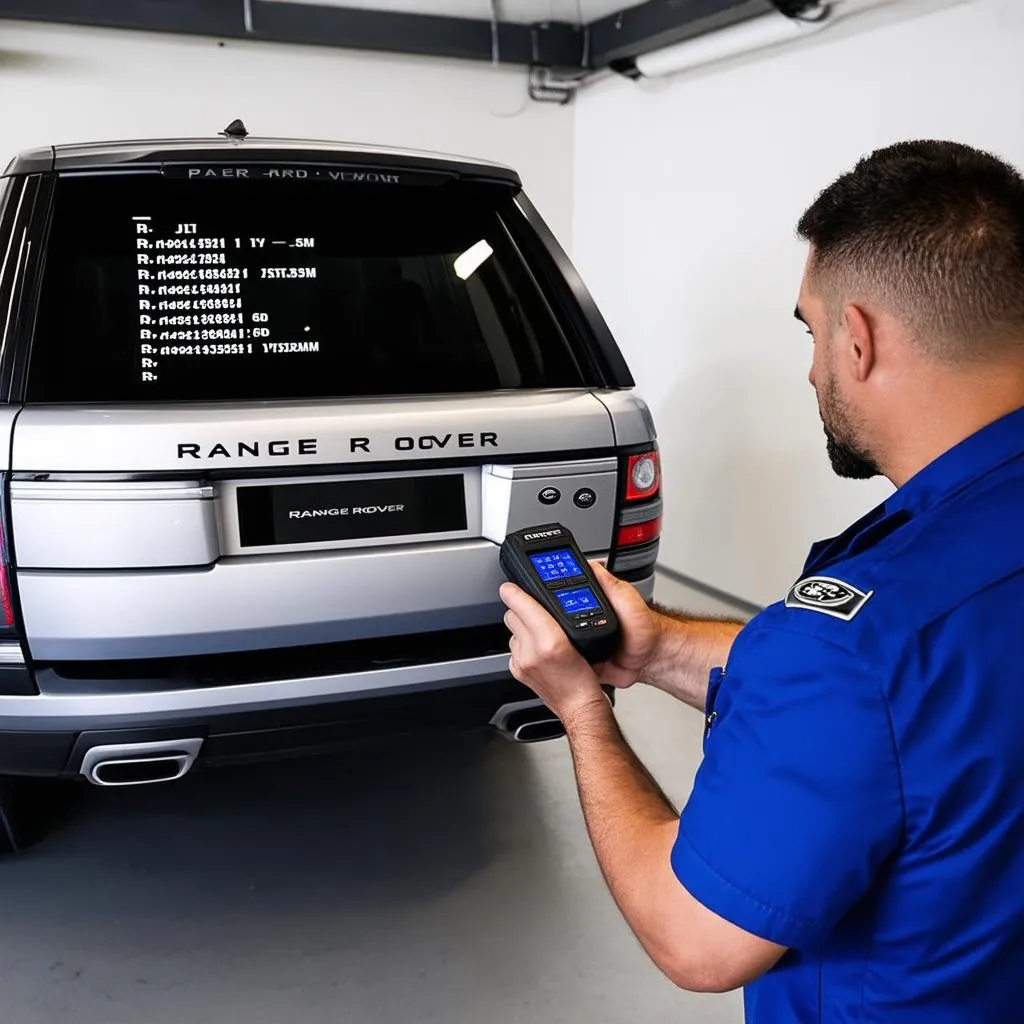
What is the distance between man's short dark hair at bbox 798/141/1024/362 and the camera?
3.33 feet

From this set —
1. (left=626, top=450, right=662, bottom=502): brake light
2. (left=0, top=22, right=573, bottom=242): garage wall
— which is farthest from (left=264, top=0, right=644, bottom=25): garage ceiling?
(left=626, top=450, right=662, bottom=502): brake light

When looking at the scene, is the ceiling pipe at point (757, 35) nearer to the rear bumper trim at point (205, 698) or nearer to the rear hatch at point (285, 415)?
the rear hatch at point (285, 415)

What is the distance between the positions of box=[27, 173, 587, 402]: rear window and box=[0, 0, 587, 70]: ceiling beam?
10.6 feet

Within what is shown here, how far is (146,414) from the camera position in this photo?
1.86m

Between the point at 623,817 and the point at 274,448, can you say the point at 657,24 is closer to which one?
the point at 274,448

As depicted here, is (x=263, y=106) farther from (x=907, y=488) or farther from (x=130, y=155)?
(x=907, y=488)

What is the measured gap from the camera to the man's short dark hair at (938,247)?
1.01 meters

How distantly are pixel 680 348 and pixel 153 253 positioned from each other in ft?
10.6

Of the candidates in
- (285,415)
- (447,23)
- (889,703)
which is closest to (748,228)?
(447,23)

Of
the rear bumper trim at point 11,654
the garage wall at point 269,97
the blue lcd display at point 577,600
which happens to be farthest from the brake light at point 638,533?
the garage wall at point 269,97

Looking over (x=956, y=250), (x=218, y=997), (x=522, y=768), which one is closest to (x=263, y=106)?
(x=522, y=768)

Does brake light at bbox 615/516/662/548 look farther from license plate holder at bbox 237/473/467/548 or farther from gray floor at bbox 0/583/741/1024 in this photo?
→ gray floor at bbox 0/583/741/1024

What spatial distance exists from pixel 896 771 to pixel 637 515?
136cm

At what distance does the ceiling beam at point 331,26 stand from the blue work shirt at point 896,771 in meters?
4.90
